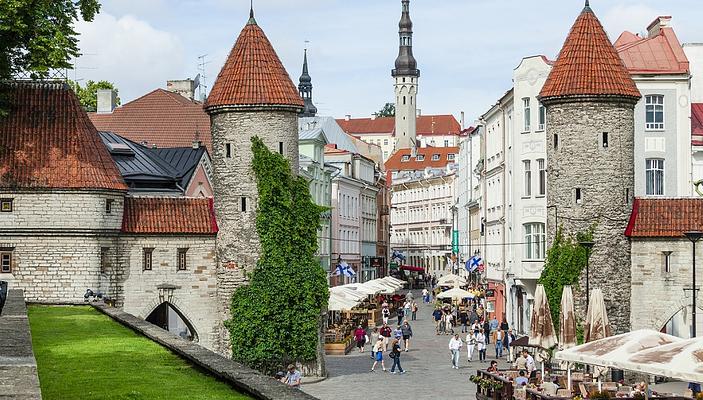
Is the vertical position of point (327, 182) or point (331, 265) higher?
point (327, 182)

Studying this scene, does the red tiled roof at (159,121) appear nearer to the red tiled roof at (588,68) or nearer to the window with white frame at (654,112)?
the window with white frame at (654,112)

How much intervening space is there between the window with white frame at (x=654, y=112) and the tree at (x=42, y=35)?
26587mm

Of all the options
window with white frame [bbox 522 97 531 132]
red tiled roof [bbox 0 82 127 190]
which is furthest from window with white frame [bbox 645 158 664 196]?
red tiled roof [bbox 0 82 127 190]

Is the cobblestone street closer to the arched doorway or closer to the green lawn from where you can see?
the arched doorway

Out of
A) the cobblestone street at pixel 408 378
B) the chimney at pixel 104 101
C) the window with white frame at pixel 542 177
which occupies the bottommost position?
the cobblestone street at pixel 408 378

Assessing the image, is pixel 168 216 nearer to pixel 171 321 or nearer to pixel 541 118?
pixel 171 321

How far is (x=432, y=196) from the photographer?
15975 centimetres

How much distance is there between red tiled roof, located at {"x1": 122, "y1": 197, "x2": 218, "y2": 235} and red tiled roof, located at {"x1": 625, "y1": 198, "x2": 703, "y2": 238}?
620 inches

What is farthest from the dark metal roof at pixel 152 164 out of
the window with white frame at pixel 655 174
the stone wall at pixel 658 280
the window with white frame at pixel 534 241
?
the stone wall at pixel 658 280

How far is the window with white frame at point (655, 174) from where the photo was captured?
6172cm

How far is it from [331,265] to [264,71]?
45608 millimetres

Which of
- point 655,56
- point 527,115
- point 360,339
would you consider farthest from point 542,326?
point 655,56

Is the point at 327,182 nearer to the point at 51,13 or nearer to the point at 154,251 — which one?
the point at 154,251

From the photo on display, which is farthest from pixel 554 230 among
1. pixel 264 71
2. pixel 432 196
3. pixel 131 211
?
pixel 432 196
